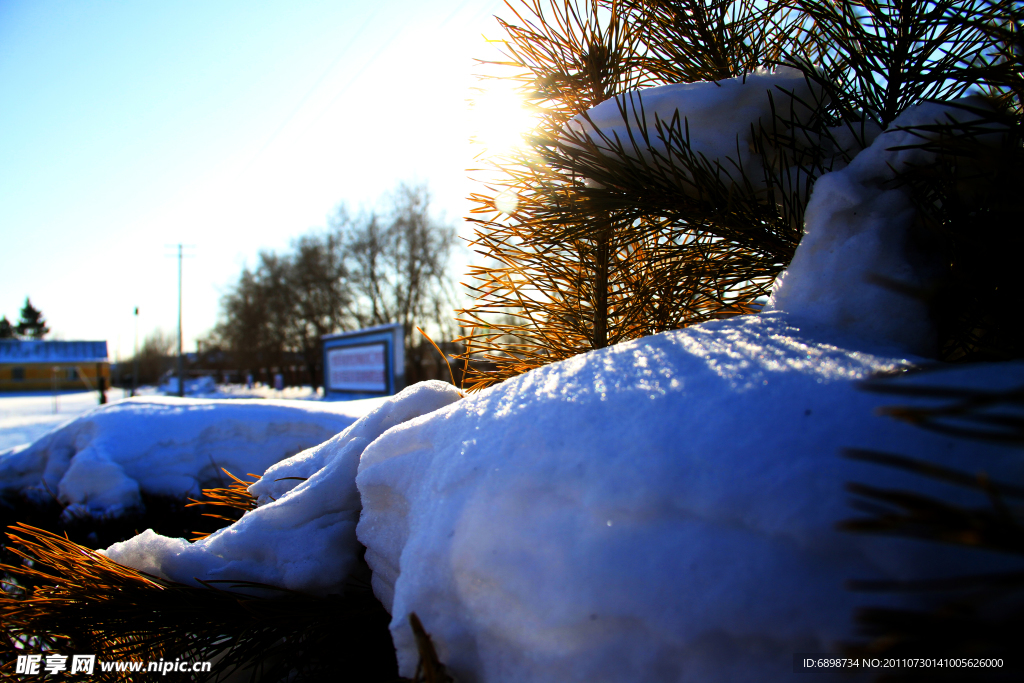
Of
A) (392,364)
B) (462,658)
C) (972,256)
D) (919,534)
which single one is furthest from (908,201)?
(392,364)

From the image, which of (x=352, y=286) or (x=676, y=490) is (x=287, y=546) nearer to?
(x=676, y=490)

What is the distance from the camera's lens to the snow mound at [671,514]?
1.15 feet

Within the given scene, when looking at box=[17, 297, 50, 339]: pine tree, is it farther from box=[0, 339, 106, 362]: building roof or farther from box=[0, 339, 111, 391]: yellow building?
box=[0, 339, 111, 391]: yellow building

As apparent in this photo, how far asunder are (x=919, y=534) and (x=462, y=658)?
437mm

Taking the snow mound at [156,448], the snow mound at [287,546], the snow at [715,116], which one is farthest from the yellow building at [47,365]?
the snow at [715,116]

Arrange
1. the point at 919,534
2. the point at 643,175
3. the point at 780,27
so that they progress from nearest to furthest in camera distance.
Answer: the point at 919,534, the point at 643,175, the point at 780,27

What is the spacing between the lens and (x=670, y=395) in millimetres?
483

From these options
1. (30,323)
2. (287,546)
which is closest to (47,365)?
(30,323)

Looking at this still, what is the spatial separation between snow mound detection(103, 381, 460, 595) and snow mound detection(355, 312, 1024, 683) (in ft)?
0.82

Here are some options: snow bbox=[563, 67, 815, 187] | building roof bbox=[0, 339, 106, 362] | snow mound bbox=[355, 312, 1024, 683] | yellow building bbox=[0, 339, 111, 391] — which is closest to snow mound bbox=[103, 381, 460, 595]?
snow mound bbox=[355, 312, 1024, 683]

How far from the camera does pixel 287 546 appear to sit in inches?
30.3

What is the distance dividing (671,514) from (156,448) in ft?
18.6

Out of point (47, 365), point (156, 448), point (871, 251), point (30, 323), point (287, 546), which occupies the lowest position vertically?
point (156, 448)

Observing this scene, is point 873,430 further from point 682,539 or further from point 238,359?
point 238,359
